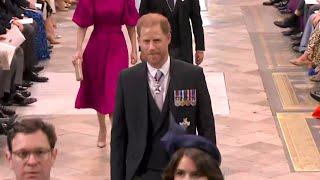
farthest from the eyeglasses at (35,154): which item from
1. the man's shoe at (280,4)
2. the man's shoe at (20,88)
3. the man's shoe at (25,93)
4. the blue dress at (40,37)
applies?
the man's shoe at (280,4)

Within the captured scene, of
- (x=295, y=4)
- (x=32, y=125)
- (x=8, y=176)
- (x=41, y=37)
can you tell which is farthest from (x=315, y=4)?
(x=32, y=125)

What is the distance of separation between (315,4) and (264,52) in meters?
1.37

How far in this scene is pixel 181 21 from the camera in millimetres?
8227

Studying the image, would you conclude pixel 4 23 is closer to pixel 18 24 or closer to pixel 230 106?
pixel 18 24

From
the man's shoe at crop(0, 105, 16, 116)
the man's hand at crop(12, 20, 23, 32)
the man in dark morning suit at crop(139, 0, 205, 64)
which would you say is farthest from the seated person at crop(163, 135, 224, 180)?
the man's hand at crop(12, 20, 23, 32)

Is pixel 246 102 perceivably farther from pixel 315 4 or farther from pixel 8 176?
pixel 8 176

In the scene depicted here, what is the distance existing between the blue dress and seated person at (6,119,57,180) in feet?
30.2

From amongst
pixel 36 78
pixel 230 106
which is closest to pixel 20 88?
pixel 36 78

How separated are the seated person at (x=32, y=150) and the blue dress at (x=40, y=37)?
30.2ft

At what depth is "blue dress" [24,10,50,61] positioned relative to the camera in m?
13.1

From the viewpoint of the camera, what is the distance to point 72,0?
18812mm

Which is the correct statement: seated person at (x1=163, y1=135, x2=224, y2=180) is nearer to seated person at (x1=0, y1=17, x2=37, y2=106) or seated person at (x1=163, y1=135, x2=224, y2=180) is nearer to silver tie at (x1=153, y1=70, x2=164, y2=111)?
silver tie at (x1=153, y1=70, x2=164, y2=111)

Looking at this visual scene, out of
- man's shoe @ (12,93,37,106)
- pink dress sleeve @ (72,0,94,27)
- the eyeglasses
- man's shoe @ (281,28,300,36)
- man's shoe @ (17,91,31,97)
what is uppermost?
the eyeglasses

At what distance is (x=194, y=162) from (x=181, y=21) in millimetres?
4693
